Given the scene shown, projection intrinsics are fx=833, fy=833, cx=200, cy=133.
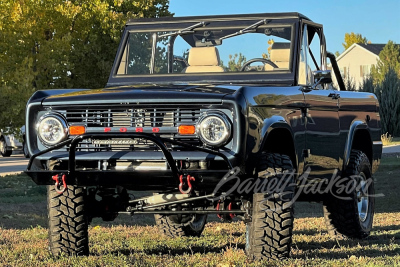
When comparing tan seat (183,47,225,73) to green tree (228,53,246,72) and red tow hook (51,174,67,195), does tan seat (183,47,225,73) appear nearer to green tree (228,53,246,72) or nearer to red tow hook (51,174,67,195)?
green tree (228,53,246,72)

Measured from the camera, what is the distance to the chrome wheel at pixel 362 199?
8.93m

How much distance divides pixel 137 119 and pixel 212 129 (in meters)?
0.64

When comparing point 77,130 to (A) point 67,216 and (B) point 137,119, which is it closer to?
(B) point 137,119

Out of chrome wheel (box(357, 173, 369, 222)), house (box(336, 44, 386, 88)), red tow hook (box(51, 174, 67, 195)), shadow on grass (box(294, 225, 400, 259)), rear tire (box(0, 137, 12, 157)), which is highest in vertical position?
house (box(336, 44, 386, 88))

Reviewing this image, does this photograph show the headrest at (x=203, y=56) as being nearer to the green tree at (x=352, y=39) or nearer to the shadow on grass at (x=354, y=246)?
the shadow on grass at (x=354, y=246)

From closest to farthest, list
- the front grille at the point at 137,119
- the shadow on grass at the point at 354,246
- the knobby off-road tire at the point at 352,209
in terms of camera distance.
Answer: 1. the front grille at the point at 137,119
2. the shadow on grass at the point at 354,246
3. the knobby off-road tire at the point at 352,209

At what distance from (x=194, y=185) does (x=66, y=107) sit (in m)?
1.26

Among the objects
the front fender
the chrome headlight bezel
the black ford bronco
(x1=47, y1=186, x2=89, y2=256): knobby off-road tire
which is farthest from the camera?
the front fender

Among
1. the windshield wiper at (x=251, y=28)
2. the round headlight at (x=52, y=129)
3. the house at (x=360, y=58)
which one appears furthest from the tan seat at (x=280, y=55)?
the house at (x=360, y=58)

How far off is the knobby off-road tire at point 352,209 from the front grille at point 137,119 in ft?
9.05

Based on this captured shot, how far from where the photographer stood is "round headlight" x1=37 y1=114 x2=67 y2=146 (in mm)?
6531

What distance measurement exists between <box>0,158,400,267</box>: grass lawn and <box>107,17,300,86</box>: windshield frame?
1.54m

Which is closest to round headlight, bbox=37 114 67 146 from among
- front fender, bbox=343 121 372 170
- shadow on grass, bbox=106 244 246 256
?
shadow on grass, bbox=106 244 246 256

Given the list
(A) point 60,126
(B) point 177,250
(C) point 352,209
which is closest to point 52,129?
(A) point 60,126
